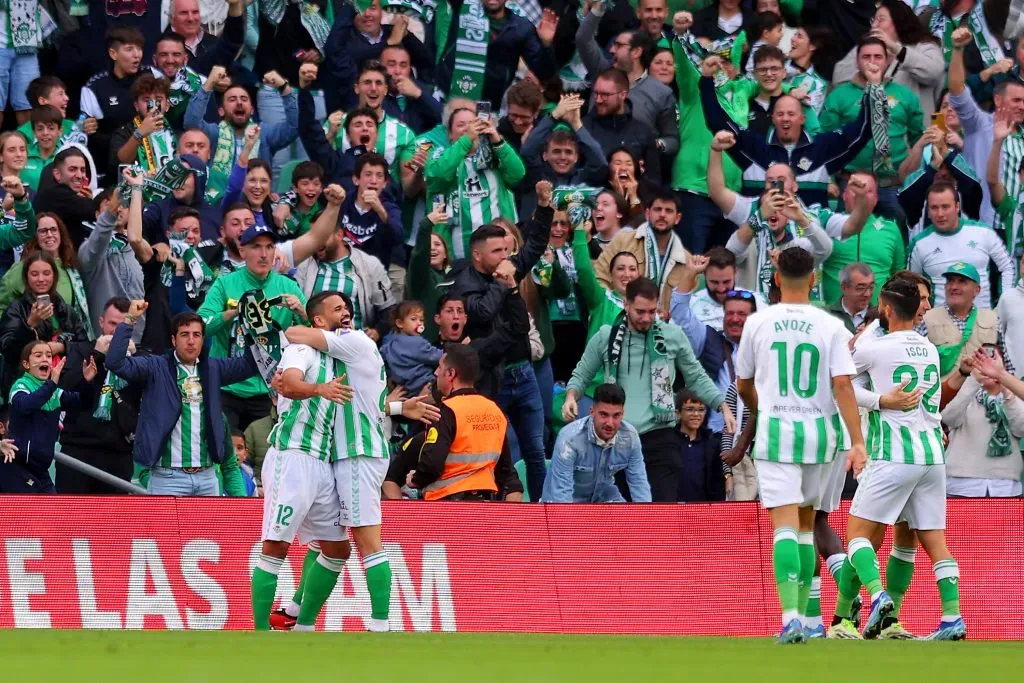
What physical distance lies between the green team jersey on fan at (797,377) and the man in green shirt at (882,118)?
6.59 m

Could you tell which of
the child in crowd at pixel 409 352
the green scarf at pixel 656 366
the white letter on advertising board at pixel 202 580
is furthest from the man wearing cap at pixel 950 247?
the white letter on advertising board at pixel 202 580

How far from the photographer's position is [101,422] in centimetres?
1280

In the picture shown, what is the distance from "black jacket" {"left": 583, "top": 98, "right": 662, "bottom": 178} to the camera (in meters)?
15.7

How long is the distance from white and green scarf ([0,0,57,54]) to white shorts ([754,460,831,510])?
967cm

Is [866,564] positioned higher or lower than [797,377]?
lower

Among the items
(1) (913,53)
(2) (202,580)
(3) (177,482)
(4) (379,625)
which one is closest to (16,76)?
(3) (177,482)

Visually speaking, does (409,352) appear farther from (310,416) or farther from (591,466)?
(310,416)

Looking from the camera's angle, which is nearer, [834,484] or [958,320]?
[834,484]

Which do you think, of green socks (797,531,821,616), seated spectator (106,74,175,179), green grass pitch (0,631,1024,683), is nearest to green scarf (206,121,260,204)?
seated spectator (106,74,175,179)

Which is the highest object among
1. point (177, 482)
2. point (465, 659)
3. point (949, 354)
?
point (949, 354)

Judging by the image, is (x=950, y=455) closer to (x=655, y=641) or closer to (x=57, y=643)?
(x=655, y=641)

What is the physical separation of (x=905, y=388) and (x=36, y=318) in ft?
21.6

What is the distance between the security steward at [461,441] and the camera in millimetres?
11758

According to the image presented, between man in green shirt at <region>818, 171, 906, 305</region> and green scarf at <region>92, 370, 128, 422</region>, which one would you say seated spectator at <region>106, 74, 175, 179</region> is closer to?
green scarf at <region>92, 370, 128, 422</region>
